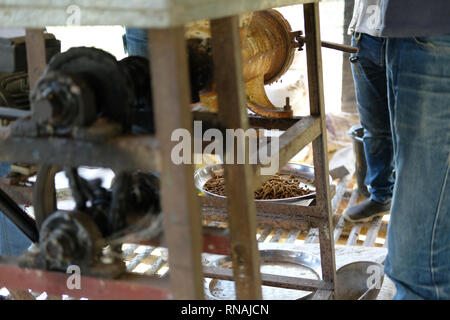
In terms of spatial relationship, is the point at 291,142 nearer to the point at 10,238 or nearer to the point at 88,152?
the point at 88,152

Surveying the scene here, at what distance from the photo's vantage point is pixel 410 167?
1.85 meters

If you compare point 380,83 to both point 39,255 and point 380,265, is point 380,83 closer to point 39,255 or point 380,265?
point 380,265

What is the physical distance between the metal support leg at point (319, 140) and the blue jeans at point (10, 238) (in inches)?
46.7

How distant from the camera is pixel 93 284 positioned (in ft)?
4.78

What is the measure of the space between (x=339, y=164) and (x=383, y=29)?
Result: 1978mm

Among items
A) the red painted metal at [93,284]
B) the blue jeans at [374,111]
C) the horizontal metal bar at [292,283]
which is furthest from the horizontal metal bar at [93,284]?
the blue jeans at [374,111]

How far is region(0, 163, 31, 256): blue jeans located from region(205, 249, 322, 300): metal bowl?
2.53 ft

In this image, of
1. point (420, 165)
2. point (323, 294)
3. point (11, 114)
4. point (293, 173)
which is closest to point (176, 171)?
point (11, 114)

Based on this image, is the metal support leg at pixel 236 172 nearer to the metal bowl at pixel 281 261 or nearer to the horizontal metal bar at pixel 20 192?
the metal bowl at pixel 281 261

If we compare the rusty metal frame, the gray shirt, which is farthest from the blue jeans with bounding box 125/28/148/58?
the gray shirt

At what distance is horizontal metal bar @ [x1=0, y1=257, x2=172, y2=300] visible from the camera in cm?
136
